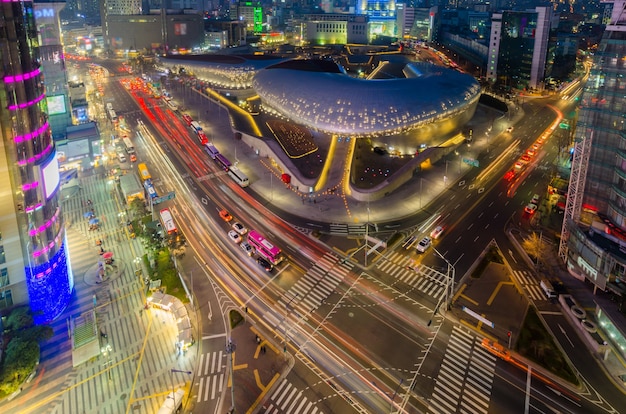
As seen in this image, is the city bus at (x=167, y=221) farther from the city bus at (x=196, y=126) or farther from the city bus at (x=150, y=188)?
the city bus at (x=196, y=126)

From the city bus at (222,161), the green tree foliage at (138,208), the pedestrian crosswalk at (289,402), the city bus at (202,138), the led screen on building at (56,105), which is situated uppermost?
the led screen on building at (56,105)

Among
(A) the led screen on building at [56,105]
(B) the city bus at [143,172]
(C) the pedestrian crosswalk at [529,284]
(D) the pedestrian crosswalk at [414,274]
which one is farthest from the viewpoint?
(A) the led screen on building at [56,105]

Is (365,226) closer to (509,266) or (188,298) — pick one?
(509,266)

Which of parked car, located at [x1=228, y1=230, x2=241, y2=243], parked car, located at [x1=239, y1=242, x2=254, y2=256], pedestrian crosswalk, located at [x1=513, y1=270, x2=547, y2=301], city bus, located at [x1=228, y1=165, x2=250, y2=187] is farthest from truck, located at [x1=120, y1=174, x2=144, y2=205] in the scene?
pedestrian crosswalk, located at [x1=513, y1=270, x2=547, y2=301]

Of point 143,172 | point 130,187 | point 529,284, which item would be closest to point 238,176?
point 130,187

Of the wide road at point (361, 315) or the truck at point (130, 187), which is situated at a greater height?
the truck at point (130, 187)

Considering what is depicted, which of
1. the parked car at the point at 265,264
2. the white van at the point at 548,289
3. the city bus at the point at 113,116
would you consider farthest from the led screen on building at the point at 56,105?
the white van at the point at 548,289
